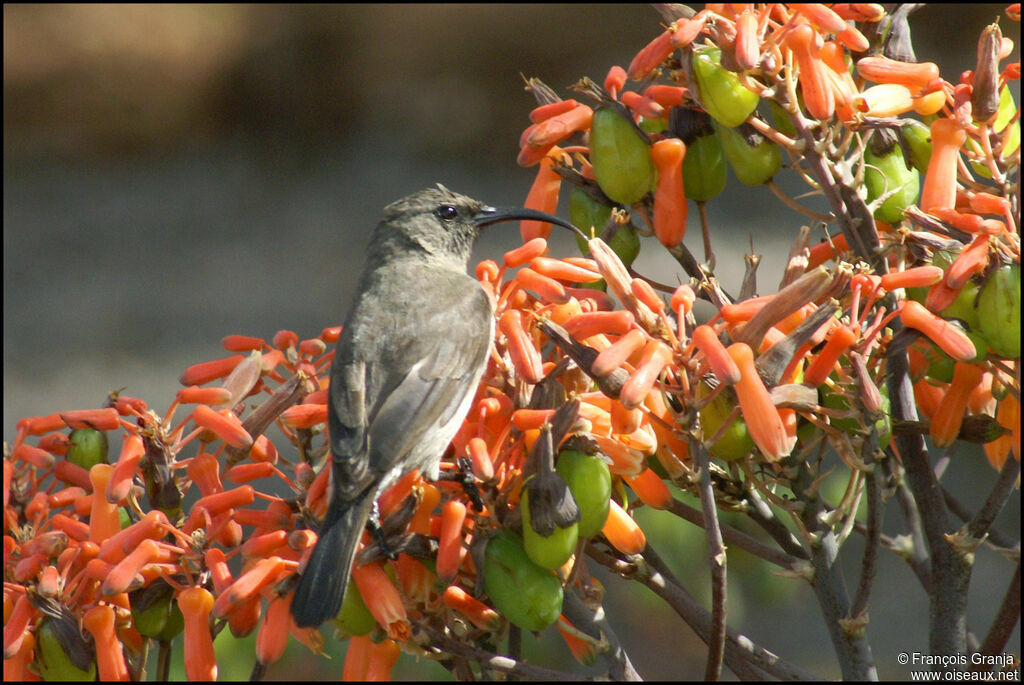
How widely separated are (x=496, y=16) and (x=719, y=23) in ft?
17.1

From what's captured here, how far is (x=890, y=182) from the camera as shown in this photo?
1611 mm

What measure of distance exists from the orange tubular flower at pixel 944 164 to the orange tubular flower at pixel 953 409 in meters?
0.24

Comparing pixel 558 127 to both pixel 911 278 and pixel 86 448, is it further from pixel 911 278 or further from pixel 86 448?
pixel 86 448

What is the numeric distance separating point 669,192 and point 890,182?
1.09 ft

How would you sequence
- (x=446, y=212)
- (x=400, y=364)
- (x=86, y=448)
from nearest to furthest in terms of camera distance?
(x=86, y=448) < (x=400, y=364) < (x=446, y=212)

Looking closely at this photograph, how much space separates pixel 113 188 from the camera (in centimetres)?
709

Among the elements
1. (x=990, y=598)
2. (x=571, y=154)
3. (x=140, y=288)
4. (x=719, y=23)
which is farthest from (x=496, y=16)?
(x=719, y=23)

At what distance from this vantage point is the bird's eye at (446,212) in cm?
251

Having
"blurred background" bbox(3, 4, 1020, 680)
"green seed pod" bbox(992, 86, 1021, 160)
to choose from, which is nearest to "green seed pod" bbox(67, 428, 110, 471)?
"green seed pod" bbox(992, 86, 1021, 160)

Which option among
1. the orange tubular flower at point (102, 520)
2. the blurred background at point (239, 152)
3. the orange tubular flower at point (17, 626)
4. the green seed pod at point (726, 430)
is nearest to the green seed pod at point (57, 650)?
the orange tubular flower at point (17, 626)

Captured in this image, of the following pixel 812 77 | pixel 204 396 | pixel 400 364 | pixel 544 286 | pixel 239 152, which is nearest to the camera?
pixel 812 77

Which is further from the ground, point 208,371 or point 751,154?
point 751,154

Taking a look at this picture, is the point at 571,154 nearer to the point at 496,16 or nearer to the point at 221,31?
the point at 496,16

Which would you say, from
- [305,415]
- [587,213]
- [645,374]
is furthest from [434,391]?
[645,374]
